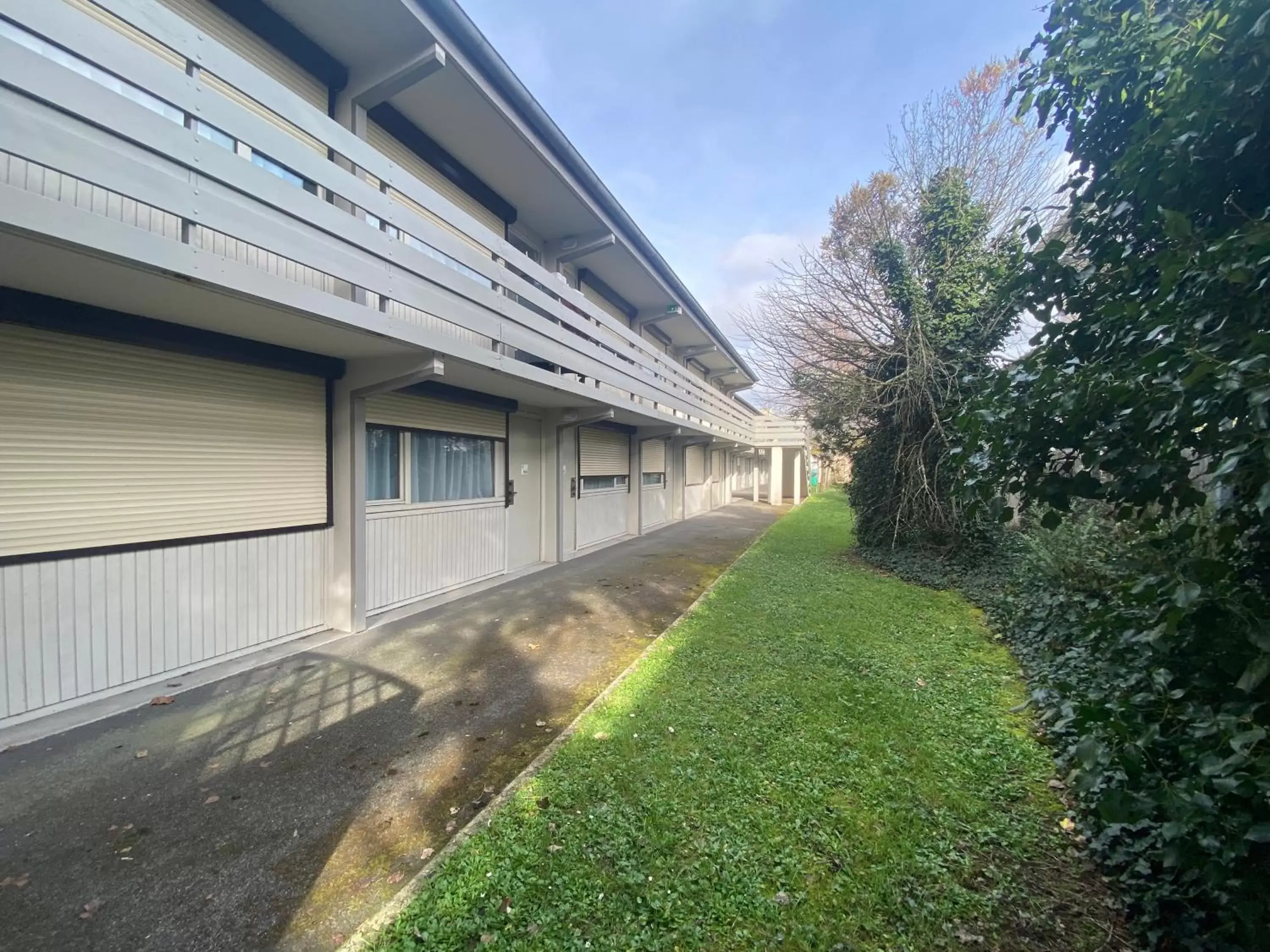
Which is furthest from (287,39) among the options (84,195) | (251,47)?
(84,195)

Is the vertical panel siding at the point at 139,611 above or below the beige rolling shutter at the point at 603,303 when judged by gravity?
below

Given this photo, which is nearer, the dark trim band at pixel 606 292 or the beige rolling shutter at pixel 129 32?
the beige rolling shutter at pixel 129 32

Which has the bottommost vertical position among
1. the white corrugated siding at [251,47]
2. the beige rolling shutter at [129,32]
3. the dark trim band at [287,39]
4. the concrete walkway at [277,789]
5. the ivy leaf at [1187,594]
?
the concrete walkway at [277,789]

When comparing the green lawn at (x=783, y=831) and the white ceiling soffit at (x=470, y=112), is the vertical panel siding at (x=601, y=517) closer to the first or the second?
the white ceiling soffit at (x=470, y=112)

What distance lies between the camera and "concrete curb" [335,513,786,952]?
206cm

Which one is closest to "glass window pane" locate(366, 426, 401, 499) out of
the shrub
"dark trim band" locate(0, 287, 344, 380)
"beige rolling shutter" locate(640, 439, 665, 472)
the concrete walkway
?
"dark trim band" locate(0, 287, 344, 380)

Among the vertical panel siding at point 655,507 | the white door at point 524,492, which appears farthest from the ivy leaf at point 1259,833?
the vertical panel siding at point 655,507

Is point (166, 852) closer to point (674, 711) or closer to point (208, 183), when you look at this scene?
point (674, 711)

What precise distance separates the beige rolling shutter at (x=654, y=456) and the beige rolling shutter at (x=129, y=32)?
11.5 m

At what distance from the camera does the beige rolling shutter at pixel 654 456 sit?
15.4 metres

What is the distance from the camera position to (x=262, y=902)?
2.27 meters

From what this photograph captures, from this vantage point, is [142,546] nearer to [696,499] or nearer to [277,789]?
[277,789]

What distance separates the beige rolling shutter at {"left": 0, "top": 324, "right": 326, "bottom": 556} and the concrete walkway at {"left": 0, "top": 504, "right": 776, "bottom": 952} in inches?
54.5

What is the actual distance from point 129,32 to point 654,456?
527 inches
